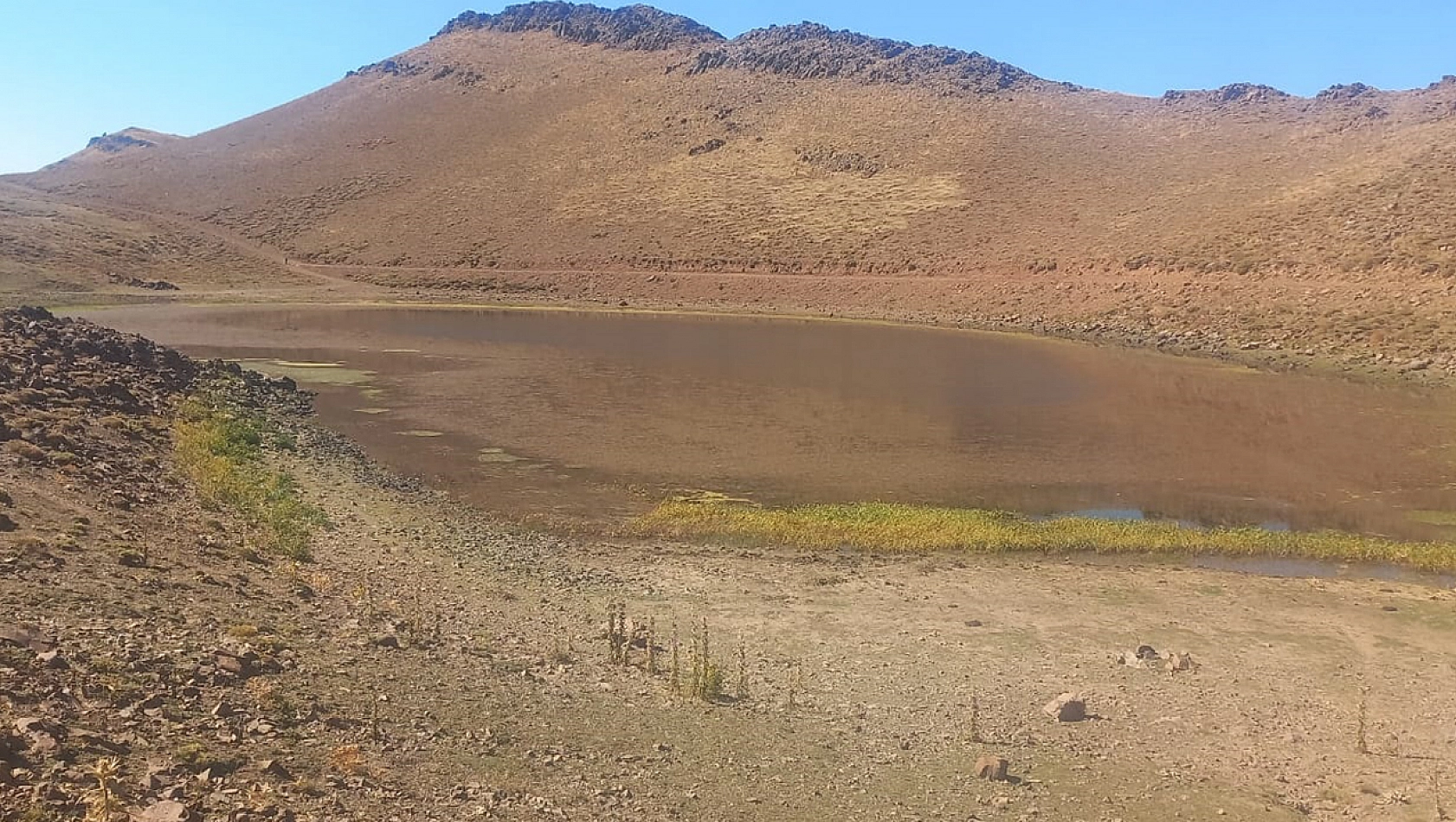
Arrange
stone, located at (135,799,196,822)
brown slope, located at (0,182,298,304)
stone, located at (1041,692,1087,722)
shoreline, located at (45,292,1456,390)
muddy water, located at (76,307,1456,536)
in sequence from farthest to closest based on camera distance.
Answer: brown slope, located at (0,182,298,304)
shoreline, located at (45,292,1456,390)
muddy water, located at (76,307,1456,536)
stone, located at (1041,692,1087,722)
stone, located at (135,799,196,822)

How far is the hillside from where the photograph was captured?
56.1 m

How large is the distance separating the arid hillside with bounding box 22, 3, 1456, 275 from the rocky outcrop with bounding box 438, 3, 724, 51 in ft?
3.76

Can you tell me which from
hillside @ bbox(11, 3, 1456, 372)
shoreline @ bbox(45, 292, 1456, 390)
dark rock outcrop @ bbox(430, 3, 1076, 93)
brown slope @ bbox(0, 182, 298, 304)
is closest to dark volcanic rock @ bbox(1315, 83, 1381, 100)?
hillside @ bbox(11, 3, 1456, 372)

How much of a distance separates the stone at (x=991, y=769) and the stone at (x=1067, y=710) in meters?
1.49

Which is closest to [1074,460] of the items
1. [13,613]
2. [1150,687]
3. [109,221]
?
[1150,687]

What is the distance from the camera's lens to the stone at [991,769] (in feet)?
25.5

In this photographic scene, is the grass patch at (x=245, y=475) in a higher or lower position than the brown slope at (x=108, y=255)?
lower

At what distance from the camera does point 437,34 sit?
174125 millimetres

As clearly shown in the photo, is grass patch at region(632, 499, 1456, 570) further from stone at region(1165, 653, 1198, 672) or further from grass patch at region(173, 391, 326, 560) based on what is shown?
grass patch at region(173, 391, 326, 560)

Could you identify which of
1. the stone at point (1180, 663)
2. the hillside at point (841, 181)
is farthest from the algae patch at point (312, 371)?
the hillside at point (841, 181)

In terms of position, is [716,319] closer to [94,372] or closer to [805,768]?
[94,372]

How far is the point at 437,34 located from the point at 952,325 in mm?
146108

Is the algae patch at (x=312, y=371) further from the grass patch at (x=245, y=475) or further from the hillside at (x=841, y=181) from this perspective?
the hillside at (x=841, y=181)

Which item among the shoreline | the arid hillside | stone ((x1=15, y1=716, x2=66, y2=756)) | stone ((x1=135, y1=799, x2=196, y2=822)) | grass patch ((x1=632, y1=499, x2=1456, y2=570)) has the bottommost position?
grass patch ((x1=632, y1=499, x2=1456, y2=570))
